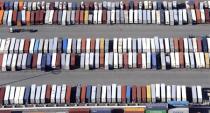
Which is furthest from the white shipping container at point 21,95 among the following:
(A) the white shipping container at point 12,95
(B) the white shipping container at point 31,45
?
(B) the white shipping container at point 31,45

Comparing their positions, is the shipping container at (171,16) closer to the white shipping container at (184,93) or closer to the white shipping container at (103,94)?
the white shipping container at (184,93)

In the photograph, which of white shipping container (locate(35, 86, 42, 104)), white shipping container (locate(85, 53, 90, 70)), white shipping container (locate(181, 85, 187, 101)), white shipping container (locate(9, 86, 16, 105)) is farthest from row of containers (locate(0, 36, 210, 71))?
white shipping container (locate(181, 85, 187, 101))

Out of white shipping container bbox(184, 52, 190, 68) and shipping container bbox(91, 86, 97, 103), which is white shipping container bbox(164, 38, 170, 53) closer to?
white shipping container bbox(184, 52, 190, 68)

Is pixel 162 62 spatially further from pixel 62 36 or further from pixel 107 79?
pixel 62 36

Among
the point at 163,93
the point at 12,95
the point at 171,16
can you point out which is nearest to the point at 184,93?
the point at 163,93

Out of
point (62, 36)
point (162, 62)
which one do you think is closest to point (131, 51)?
point (162, 62)
